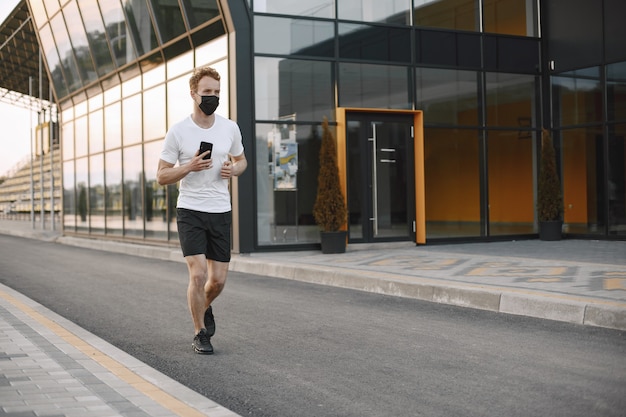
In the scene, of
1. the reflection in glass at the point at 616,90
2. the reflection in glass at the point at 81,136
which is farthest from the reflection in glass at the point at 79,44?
the reflection in glass at the point at 616,90

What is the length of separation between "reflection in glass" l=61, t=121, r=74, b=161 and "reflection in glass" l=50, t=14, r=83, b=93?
141 cm

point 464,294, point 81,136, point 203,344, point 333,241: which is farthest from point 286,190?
point 81,136

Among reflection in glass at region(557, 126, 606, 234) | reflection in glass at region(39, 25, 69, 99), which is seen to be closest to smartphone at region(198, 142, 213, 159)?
reflection in glass at region(557, 126, 606, 234)

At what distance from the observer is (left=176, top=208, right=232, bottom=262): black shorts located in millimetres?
5383

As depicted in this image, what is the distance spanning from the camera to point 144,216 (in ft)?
67.3

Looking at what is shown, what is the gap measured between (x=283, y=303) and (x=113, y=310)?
6.28 feet

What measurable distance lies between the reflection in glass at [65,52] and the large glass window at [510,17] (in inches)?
560

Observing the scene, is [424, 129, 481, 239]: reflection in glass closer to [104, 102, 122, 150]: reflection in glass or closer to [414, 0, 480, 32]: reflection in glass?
[414, 0, 480, 32]: reflection in glass

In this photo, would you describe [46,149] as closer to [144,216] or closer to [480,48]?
[144,216]

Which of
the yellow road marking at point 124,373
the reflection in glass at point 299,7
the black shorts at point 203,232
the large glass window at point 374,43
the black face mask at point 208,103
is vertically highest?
the reflection in glass at point 299,7

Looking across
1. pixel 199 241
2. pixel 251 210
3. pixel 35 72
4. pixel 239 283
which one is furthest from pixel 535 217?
pixel 35 72

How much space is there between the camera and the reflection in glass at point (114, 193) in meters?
22.3

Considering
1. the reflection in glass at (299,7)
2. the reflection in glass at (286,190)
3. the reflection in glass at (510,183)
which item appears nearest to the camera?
the reflection in glass at (286,190)

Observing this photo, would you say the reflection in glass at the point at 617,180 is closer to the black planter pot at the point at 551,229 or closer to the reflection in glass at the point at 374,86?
the black planter pot at the point at 551,229
